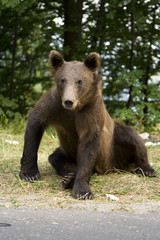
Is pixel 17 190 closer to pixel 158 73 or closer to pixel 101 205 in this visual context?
pixel 101 205

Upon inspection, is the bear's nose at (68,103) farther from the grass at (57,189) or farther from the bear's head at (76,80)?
the grass at (57,189)

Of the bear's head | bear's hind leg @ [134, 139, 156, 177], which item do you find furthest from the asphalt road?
bear's hind leg @ [134, 139, 156, 177]

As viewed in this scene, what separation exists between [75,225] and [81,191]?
1.10 m

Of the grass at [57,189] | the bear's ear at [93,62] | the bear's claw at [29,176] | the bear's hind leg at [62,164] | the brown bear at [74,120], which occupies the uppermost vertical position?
the bear's ear at [93,62]

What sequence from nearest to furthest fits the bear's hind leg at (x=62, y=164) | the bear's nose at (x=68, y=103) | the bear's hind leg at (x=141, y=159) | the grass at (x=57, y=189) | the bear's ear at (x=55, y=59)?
the grass at (x=57, y=189) < the bear's nose at (x=68, y=103) < the bear's ear at (x=55, y=59) < the bear's hind leg at (x=62, y=164) < the bear's hind leg at (x=141, y=159)

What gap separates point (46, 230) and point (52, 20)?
632cm

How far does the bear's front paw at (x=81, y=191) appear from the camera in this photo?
4.27 meters

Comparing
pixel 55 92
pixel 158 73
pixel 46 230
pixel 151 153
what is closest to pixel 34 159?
pixel 55 92

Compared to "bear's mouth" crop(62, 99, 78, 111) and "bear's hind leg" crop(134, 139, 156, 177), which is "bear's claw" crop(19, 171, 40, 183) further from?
"bear's hind leg" crop(134, 139, 156, 177)

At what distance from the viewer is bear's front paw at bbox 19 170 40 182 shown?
15.6 feet

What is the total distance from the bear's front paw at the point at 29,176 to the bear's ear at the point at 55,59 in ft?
4.36

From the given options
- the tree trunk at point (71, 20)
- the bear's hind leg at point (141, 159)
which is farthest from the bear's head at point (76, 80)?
the tree trunk at point (71, 20)

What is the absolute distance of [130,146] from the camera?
550 centimetres

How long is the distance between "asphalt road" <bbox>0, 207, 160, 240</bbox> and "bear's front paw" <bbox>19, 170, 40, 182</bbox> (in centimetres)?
101
